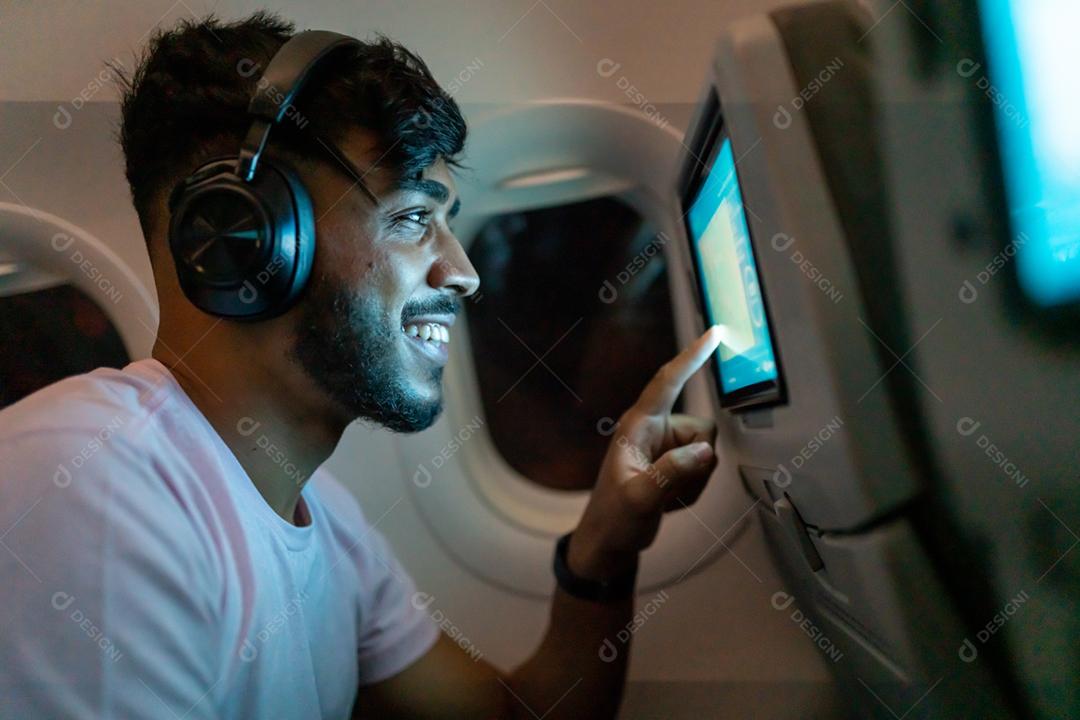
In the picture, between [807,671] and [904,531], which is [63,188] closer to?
[904,531]

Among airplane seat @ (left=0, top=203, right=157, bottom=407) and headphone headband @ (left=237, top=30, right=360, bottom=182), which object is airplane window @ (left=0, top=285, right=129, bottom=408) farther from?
headphone headband @ (left=237, top=30, right=360, bottom=182)

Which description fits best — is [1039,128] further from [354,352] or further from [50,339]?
[50,339]

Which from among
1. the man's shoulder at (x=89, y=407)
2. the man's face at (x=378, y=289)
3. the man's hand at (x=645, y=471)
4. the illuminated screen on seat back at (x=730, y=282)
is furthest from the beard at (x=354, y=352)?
the illuminated screen on seat back at (x=730, y=282)

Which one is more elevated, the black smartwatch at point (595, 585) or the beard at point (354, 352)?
the beard at point (354, 352)

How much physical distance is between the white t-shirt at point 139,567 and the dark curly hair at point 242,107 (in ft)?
1.02

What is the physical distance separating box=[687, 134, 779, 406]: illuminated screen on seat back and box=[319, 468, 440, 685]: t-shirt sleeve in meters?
0.74

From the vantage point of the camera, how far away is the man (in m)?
0.78

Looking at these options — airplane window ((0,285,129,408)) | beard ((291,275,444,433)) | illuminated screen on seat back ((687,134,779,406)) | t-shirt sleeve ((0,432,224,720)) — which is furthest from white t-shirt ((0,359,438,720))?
illuminated screen on seat back ((687,134,779,406))

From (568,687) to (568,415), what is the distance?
22.2 inches

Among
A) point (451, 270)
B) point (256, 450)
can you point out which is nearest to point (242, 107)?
point (451, 270)

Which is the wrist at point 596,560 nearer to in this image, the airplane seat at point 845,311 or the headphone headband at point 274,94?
the airplane seat at point 845,311

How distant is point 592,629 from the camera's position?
1264 mm

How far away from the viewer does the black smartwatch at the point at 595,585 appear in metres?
1.25

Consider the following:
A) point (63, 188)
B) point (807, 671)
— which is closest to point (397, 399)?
point (63, 188)
